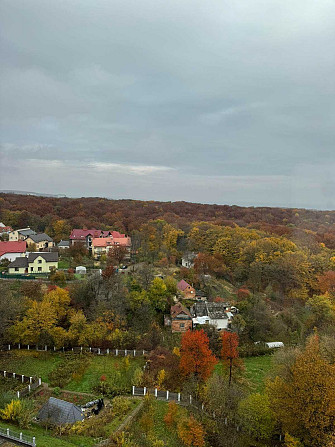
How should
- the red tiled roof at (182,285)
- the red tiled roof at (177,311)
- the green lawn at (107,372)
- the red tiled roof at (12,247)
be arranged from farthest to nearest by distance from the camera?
the red tiled roof at (12,247), the red tiled roof at (182,285), the red tiled roof at (177,311), the green lawn at (107,372)

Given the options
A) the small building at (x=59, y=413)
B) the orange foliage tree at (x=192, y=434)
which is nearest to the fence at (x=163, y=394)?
the orange foliage tree at (x=192, y=434)

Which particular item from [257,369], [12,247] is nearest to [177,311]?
[257,369]

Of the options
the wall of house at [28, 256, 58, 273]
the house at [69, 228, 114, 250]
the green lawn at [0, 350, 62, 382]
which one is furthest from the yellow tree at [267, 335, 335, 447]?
the house at [69, 228, 114, 250]

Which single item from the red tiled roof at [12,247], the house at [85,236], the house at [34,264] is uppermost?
the house at [85,236]

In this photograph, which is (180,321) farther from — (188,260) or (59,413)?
(188,260)

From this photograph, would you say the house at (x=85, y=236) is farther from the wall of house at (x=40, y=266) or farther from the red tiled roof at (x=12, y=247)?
the wall of house at (x=40, y=266)

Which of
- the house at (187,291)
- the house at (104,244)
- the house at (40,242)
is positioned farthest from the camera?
the house at (104,244)

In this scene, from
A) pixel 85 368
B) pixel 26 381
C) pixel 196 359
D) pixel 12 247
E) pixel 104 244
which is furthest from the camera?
pixel 104 244
